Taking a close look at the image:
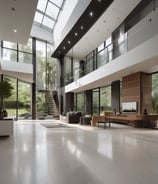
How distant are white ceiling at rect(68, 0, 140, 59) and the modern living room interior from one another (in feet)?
0.20

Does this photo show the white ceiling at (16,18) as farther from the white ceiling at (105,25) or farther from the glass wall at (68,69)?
the glass wall at (68,69)

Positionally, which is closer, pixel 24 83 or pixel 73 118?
pixel 73 118

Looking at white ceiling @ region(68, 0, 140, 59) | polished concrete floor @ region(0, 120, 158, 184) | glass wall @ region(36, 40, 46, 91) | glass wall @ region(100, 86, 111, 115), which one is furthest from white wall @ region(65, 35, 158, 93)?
glass wall @ region(36, 40, 46, 91)

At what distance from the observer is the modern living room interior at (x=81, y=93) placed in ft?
12.1

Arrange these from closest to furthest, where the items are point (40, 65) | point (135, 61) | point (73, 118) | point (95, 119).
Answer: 1. point (135, 61)
2. point (95, 119)
3. point (73, 118)
4. point (40, 65)

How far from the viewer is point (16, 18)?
7406 millimetres

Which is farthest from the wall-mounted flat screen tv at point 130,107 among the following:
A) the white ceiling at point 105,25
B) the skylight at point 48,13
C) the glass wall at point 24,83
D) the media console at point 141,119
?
the skylight at point 48,13

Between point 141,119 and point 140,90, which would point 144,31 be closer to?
point 140,90

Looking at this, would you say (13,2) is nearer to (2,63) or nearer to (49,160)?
(49,160)

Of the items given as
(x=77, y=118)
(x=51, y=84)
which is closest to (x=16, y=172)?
(x=77, y=118)

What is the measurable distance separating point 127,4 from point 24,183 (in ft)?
33.1

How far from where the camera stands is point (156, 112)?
34.7 ft

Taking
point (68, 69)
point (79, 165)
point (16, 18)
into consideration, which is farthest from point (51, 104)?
point (79, 165)

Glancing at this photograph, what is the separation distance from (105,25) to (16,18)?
261 inches
